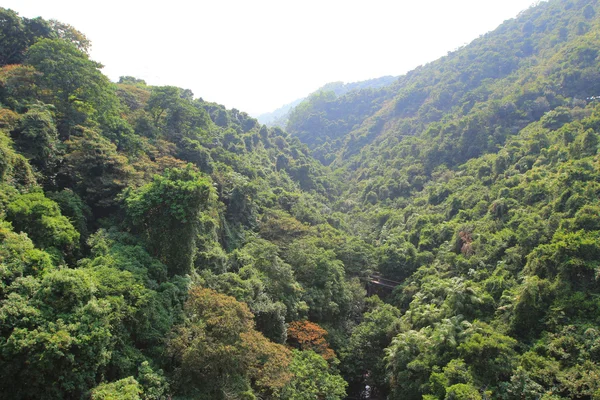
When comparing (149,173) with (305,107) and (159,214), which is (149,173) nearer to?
(159,214)

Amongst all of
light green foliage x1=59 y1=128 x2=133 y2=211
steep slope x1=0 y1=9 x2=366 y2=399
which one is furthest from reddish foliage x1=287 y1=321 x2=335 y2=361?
light green foliage x1=59 y1=128 x2=133 y2=211

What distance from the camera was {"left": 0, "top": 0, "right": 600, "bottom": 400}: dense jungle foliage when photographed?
11.1 m

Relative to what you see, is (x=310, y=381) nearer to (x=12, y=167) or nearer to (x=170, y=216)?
(x=170, y=216)

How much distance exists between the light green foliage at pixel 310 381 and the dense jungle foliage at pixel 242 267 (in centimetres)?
9

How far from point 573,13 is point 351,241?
74.2 m

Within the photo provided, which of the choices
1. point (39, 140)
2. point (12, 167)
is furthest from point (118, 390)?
point (39, 140)

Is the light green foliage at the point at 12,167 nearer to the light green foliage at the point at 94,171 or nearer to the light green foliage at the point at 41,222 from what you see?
the light green foliage at the point at 41,222

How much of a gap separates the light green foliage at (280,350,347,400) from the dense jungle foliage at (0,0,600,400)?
0.28ft

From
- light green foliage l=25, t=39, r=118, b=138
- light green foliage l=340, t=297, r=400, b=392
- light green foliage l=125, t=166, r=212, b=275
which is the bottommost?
light green foliage l=340, t=297, r=400, b=392

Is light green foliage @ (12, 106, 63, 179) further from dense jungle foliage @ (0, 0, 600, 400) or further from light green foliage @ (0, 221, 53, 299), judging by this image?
light green foliage @ (0, 221, 53, 299)

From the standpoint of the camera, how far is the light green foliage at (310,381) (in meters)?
14.6

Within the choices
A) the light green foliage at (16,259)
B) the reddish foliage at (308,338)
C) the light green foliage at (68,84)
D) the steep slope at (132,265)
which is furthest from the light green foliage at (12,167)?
the reddish foliage at (308,338)

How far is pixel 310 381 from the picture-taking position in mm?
15430

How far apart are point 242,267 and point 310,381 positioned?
724 cm
